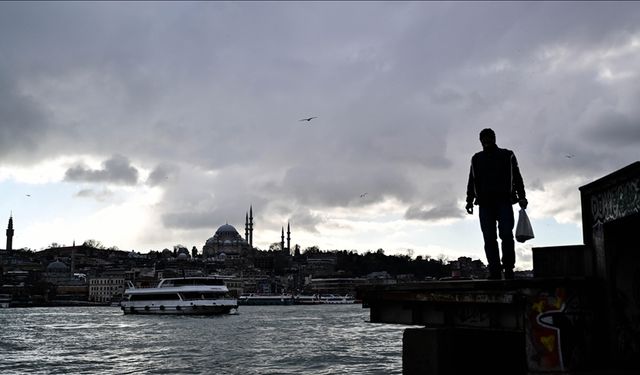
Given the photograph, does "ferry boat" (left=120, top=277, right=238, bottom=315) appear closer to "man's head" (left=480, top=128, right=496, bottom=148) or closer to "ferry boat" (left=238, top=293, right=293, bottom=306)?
"man's head" (left=480, top=128, right=496, bottom=148)

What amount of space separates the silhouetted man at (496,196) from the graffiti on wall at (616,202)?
39.9 inches

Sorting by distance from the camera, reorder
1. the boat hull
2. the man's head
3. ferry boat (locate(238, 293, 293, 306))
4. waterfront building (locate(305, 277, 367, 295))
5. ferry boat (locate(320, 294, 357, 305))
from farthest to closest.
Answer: waterfront building (locate(305, 277, 367, 295))
ferry boat (locate(320, 294, 357, 305))
ferry boat (locate(238, 293, 293, 306))
the boat hull
the man's head

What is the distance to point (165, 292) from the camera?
80125 mm

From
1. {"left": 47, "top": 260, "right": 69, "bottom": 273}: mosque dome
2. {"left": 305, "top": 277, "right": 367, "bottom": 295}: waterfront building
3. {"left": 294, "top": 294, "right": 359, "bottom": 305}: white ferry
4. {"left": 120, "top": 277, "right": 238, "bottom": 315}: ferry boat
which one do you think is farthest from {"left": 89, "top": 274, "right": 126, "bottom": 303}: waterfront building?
{"left": 120, "top": 277, "right": 238, "bottom": 315}: ferry boat

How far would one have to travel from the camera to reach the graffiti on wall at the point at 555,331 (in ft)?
23.9

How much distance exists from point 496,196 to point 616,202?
1700 millimetres

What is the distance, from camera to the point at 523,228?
28.6ft

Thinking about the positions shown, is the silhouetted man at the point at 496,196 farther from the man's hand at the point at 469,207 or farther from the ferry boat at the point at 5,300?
the ferry boat at the point at 5,300

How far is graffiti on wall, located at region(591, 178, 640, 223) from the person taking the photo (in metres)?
7.33

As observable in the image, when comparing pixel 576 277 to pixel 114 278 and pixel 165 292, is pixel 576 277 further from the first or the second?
pixel 114 278

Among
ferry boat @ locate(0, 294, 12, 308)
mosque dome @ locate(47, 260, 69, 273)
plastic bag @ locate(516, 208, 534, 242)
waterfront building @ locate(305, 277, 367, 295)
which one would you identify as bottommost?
ferry boat @ locate(0, 294, 12, 308)

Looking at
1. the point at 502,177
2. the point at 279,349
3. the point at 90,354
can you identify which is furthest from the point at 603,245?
the point at 90,354

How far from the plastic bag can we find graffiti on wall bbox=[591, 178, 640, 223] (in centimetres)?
77

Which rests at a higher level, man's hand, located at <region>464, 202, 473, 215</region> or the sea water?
man's hand, located at <region>464, 202, 473, 215</region>
